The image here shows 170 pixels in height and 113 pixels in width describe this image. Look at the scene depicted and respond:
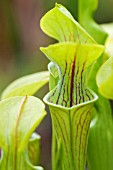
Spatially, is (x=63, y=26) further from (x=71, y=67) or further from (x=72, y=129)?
(x=72, y=129)

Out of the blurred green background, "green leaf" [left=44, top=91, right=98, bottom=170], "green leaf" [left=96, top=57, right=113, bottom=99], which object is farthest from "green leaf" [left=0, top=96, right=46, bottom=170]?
the blurred green background

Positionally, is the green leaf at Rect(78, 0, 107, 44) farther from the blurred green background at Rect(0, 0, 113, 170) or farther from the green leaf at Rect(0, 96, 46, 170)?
the blurred green background at Rect(0, 0, 113, 170)

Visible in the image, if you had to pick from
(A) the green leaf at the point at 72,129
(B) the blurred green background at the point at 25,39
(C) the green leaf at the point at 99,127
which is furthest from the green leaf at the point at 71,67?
(B) the blurred green background at the point at 25,39

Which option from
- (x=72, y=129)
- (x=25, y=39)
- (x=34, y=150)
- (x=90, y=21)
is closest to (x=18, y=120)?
(x=72, y=129)

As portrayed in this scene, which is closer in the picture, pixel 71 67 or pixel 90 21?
pixel 71 67

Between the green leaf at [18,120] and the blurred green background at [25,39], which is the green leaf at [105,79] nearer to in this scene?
the green leaf at [18,120]

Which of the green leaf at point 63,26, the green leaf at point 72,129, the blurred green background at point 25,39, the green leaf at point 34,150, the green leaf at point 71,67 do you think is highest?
the green leaf at point 63,26
